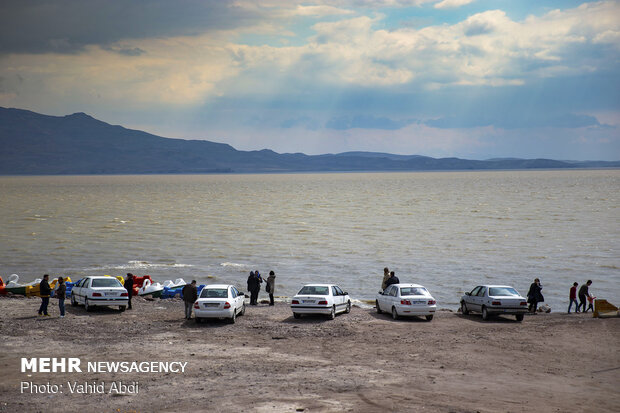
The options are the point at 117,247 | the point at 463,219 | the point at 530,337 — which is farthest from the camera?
the point at 463,219

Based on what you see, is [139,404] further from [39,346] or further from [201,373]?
[39,346]

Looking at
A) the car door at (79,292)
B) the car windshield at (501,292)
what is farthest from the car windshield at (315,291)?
the car door at (79,292)

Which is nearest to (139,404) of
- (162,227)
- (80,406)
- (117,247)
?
(80,406)

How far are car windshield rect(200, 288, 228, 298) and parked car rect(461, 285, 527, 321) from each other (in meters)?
10.3

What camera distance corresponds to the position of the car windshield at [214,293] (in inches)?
943

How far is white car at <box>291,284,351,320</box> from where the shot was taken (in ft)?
80.3

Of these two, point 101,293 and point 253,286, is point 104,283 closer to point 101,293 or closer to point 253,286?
point 101,293

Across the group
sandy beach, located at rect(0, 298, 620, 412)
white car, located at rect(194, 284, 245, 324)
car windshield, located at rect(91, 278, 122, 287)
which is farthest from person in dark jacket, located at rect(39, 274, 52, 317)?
white car, located at rect(194, 284, 245, 324)

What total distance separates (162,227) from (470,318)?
57.6 metres

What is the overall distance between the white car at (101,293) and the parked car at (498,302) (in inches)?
568

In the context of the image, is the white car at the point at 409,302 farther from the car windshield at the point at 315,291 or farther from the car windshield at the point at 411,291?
the car windshield at the point at 315,291

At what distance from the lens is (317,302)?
24.5m

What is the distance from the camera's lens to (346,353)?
60.7 ft

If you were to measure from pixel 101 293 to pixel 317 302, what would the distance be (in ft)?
28.8
